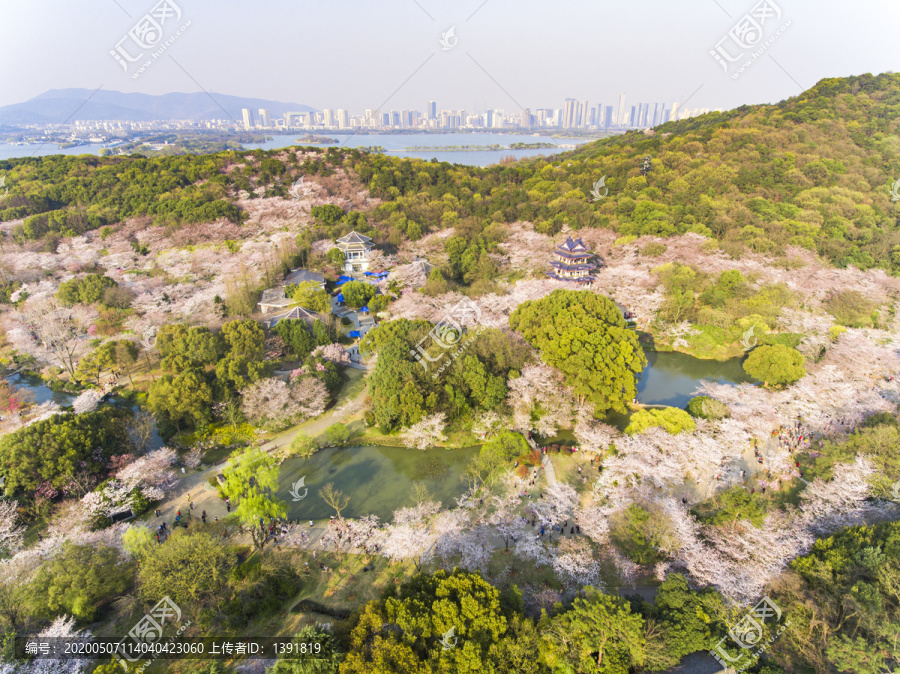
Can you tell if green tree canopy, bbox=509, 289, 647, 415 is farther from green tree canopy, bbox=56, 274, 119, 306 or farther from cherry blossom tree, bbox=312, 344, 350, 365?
green tree canopy, bbox=56, 274, 119, 306

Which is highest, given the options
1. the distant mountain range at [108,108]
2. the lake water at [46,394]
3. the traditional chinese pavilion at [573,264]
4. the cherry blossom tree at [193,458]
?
Answer: the distant mountain range at [108,108]

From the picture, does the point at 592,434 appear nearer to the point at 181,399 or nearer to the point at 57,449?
the point at 181,399

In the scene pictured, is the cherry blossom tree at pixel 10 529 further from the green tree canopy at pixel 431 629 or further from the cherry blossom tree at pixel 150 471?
the green tree canopy at pixel 431 629

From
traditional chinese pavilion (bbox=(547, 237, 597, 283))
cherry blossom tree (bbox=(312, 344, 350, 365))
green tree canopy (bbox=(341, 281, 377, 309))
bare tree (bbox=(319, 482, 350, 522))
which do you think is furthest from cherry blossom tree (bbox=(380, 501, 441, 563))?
traditional chinese pavilion (bbox=(547, 237, 597, 283))

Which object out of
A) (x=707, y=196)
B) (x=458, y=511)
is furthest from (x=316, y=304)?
(x=707, y=196)

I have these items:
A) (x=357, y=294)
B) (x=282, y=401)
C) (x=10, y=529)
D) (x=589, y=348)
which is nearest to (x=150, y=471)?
(x=10, y=529)

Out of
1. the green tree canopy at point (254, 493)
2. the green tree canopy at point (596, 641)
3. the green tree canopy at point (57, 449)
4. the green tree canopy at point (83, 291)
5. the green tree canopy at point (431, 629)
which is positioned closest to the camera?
the green tree canopy at point (431, 629)

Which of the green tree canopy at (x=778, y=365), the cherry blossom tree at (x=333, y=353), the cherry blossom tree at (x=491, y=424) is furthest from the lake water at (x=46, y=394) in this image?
the green tree canopy at (x=778, y=365)
